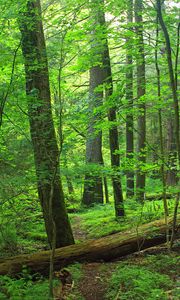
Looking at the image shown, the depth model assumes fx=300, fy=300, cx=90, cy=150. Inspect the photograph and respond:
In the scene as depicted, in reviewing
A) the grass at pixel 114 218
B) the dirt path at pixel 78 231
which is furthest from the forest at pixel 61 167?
the dirt path at pixel 78 231

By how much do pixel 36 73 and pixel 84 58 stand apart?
1.05 meters

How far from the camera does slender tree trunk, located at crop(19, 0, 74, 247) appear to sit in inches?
197

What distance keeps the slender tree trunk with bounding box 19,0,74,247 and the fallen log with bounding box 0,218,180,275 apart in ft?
2.06

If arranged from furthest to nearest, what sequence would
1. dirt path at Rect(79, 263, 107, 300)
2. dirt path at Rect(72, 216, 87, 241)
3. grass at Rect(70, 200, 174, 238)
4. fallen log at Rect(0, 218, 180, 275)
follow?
dirt path at Rect(72, 216, 87, 241) → grass at Rect(70, 200, 174, 238) → fallen log at Rect(0, 218, 180, 275) → dirt path at Rect(79, 263, 107, 300)

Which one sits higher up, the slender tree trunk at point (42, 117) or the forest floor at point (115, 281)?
the slender tree trunk at point (42, 117)

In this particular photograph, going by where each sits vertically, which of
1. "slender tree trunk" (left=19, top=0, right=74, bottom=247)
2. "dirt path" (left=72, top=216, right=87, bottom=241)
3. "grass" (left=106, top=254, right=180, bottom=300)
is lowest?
"dirt path" (left=72, top=216, right=87, bottom=241)

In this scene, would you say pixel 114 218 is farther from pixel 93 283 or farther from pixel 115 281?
pixel 115 281

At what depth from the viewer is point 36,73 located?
6031 millimetres

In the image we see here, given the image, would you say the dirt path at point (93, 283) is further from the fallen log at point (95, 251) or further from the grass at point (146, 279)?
the fallen log at point (95, 251)

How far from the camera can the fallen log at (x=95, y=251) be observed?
524 centimetres

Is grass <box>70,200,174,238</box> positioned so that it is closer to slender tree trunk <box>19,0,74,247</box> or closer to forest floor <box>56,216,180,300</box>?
forest floor <box>56,216,180,300</box>

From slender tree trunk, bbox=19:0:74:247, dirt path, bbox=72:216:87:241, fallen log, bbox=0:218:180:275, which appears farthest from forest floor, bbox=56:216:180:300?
dirt path, bbox=72:216:87:241

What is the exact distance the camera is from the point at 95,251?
19.4 ft

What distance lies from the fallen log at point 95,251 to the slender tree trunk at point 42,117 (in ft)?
2.06
